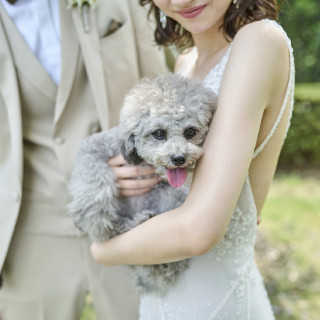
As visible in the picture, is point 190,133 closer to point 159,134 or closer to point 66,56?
point 159,134

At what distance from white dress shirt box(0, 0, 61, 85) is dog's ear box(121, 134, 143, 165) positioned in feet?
2.84

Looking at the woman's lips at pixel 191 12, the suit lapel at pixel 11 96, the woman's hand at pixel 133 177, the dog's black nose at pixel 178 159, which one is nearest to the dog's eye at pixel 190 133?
the dog's black nose at pixel 178 159

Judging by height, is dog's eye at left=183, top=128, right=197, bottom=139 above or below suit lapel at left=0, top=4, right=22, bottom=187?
above

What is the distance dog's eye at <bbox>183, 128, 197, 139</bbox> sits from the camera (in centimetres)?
169

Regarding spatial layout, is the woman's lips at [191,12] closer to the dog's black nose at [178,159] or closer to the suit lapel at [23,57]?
the dog's black nose at [178,159]

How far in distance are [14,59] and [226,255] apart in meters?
1.52

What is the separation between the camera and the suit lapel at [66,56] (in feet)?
7.89

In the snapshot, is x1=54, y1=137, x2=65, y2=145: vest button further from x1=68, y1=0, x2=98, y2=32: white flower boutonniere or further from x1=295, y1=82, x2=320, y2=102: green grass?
x1=295, y1=82, x2=320, y2=102: green grass

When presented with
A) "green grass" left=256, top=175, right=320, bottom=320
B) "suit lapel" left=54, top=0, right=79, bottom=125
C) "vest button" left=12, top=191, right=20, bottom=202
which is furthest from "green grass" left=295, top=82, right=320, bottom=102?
"vest button" left=12, top=191, right=20, bottom=202

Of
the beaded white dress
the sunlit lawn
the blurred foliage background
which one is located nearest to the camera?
the beaded white dress

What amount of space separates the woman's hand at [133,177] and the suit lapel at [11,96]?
0.63 meters

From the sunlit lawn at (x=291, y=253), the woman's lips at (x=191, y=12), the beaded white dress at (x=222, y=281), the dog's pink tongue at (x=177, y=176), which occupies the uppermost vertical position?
the woman's lips at (x=191, y=12)

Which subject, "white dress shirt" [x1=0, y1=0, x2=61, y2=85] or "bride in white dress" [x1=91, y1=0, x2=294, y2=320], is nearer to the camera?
"bride in white dress" [x1=91, y1=0, x2=294, y2=320]

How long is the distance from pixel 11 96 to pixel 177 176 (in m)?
1.13
